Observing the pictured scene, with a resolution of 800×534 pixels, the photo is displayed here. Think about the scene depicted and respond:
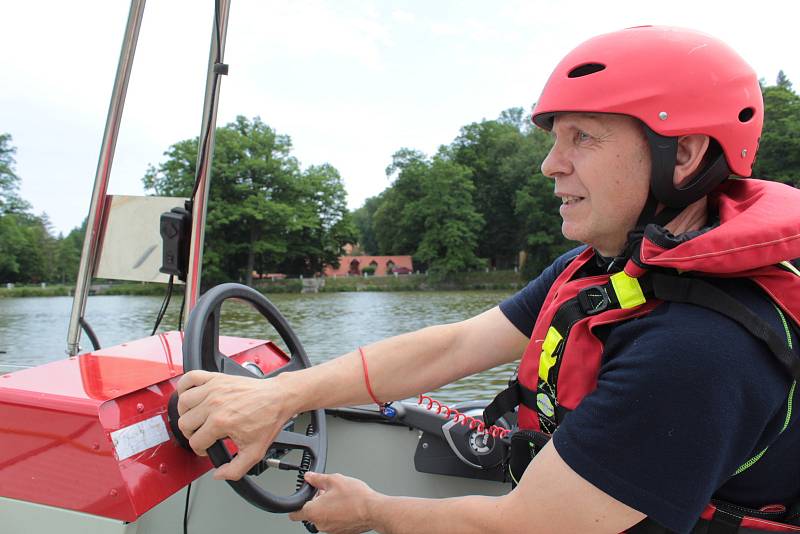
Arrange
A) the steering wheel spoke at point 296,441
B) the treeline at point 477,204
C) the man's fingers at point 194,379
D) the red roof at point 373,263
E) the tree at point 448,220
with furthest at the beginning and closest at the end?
the red roof at point 373,263
the tree at point 448,220
the treeline at point 477,204
the steering wheel spoke at point 296,441
the man's fingers at point 194,379

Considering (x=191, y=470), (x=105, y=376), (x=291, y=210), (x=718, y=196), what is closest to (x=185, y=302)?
(x=105, y=376)

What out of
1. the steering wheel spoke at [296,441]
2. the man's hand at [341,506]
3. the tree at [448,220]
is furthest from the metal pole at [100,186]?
the tree at [448,220]

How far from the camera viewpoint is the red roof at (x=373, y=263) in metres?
43.4

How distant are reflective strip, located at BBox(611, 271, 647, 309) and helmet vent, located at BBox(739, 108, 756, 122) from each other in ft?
1.25

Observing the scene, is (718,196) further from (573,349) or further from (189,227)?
(189,227)

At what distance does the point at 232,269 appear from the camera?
32812mm

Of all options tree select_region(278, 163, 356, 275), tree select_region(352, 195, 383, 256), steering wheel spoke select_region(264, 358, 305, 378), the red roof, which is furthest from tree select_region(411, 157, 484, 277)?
steering wheel spoke select_region(264, 358, 305, 378)

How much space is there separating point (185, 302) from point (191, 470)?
0.85 meters

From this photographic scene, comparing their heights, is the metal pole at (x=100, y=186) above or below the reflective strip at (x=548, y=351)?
above

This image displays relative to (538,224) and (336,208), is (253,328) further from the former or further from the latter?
(336,208)

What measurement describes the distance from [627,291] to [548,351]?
0.77 ft

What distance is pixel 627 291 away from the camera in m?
1.10

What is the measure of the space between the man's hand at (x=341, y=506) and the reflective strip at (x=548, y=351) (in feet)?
1.36

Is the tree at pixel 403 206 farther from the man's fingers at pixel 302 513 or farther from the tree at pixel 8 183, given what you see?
the man's fingers at pixel 302 513
